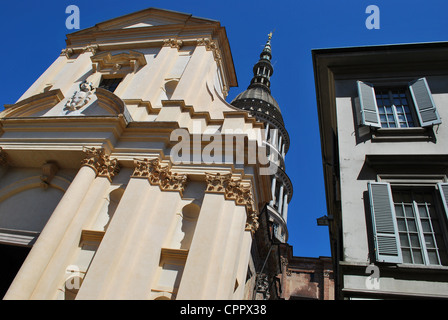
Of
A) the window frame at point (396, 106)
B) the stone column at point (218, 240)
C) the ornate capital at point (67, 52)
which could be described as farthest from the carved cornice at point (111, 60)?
the window frame at point (396, 106)

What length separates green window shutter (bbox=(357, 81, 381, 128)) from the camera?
1077 centimetres

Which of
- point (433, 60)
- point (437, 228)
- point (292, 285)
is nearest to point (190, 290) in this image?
point (437, 228)

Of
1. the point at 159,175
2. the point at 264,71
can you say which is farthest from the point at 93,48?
the point at 264,71

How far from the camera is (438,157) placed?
9.56 m

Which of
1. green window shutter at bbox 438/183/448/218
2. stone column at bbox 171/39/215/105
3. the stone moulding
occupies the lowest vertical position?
green window shutter at bbox 438/183/448/218

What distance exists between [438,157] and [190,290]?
7784 mm

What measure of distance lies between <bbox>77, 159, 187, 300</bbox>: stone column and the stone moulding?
107 centimetres

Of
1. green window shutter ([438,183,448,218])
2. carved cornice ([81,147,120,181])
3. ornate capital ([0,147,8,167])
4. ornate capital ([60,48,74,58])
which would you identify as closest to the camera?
green window shutter ([438,183,448,218])

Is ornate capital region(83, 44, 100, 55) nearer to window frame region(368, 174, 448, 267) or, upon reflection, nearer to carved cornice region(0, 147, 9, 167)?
carved cornice region(0, 147, 9, 167)

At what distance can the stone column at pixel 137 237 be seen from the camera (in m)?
9.62

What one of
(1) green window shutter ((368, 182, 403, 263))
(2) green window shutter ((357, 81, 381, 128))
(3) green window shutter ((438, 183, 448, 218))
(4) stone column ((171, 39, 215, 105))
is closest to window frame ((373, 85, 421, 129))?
(2) green window shutter ((357, 81, 381, 128))
